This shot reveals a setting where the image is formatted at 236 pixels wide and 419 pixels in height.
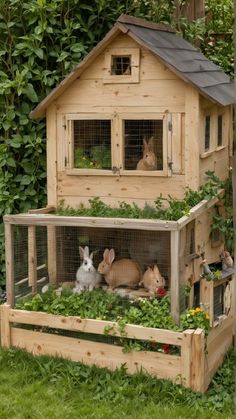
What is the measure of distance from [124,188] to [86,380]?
1320 mm

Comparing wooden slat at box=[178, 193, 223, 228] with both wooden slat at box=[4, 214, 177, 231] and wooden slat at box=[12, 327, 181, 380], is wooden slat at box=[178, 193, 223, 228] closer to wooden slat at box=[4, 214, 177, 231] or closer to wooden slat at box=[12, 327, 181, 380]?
wooden slat at box=[4, 214, 177, 231]

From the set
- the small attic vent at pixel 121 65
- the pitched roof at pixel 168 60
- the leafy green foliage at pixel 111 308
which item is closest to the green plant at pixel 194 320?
the leafy green foliage at pixel 111 308

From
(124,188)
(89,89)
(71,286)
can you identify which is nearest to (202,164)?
(124,188)

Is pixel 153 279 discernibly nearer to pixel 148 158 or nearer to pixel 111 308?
pixel 111 308

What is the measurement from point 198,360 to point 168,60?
6.23 ft

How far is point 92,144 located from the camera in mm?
4699

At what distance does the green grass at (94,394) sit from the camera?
12.5ft

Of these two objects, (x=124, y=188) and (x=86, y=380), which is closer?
(x=86, y=380)

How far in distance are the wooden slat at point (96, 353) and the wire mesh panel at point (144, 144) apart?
124 cm

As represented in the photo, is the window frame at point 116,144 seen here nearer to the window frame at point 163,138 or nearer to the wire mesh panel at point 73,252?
the window frame at point 163,138

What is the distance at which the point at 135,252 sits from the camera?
14.7ft

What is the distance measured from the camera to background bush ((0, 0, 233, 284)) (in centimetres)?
514

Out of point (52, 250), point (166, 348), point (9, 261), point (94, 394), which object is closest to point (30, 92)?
point (52, 250)

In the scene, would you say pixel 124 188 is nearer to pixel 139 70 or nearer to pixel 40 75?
pixel 139 70
